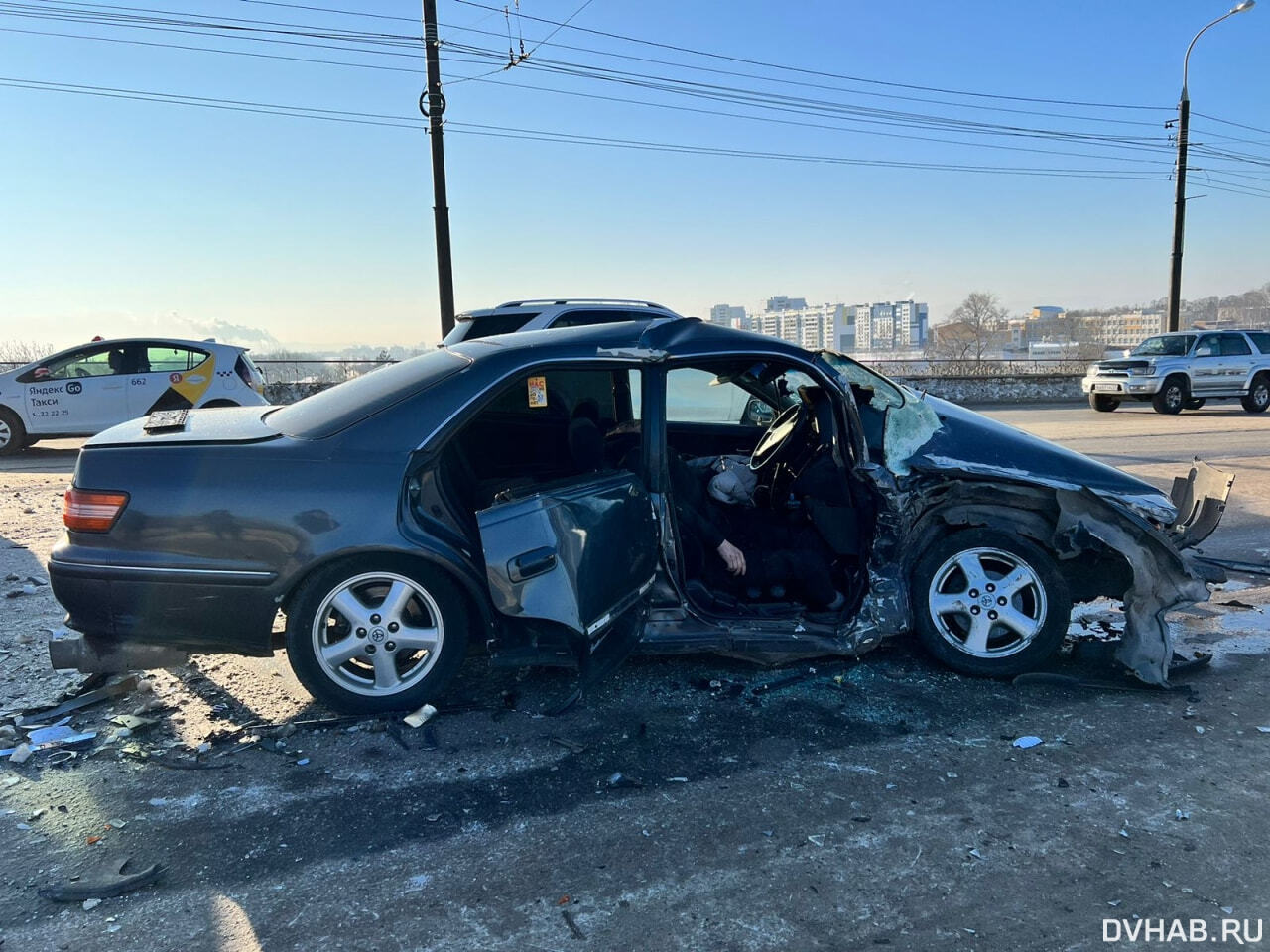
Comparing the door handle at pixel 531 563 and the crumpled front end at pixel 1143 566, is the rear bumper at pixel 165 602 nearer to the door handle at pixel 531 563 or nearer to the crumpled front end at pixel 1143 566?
the door handle at pixel 531 563

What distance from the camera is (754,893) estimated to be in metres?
2.54

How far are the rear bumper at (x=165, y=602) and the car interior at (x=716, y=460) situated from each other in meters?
0.90

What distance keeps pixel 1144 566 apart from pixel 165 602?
4.22 meters

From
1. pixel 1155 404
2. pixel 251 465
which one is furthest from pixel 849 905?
pixel 1155 404

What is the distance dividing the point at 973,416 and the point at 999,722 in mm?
1666

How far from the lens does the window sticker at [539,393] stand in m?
4.89

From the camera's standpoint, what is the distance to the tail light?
3.44 metres

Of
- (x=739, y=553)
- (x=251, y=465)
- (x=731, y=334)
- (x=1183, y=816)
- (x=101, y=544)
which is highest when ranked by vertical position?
(x=731, y=334)

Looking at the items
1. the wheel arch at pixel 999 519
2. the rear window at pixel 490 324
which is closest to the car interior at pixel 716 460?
the wheel arch at pixel 999 519

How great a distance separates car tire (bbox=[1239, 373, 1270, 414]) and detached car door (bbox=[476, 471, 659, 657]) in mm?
20522

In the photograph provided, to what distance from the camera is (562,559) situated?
3.39 metres

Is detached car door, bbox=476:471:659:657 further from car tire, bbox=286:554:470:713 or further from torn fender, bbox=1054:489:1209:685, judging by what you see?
torn fender, bbox=1054:489:1209:685

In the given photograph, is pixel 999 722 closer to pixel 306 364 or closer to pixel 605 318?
pixel 605 318

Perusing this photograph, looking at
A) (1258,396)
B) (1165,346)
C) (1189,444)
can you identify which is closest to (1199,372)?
(1165,346)
